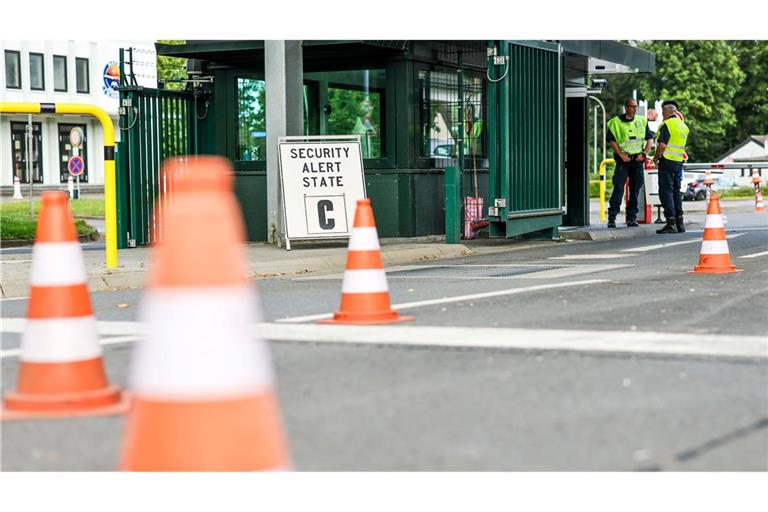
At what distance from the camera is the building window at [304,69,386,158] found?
1664 cm

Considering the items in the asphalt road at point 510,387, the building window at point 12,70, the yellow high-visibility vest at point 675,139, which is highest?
the building window at point 12,70

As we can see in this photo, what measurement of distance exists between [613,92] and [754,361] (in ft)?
296

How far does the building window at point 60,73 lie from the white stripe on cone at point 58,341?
59907mm

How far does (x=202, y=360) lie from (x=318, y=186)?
11594 mm

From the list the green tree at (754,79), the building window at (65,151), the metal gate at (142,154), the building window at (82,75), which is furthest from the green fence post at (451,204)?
the green tree at (754,79)

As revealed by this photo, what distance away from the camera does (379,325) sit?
7500 mm

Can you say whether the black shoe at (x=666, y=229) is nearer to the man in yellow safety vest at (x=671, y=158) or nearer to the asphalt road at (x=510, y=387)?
the man in yellow safety vest at (x=671, y=158)

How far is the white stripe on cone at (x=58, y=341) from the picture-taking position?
502 cm

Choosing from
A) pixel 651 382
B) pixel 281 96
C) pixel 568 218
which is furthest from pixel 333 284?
pixel 568 218

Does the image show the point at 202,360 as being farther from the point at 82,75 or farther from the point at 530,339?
the point at 82,75

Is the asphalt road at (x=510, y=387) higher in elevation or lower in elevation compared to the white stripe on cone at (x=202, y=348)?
lower

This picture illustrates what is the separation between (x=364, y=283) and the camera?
7777 millimetres

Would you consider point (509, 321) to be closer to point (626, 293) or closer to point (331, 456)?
point (626, 293)

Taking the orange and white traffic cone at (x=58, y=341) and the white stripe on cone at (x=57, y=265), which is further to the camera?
the white stripe on cone at (x=57, y=265)
